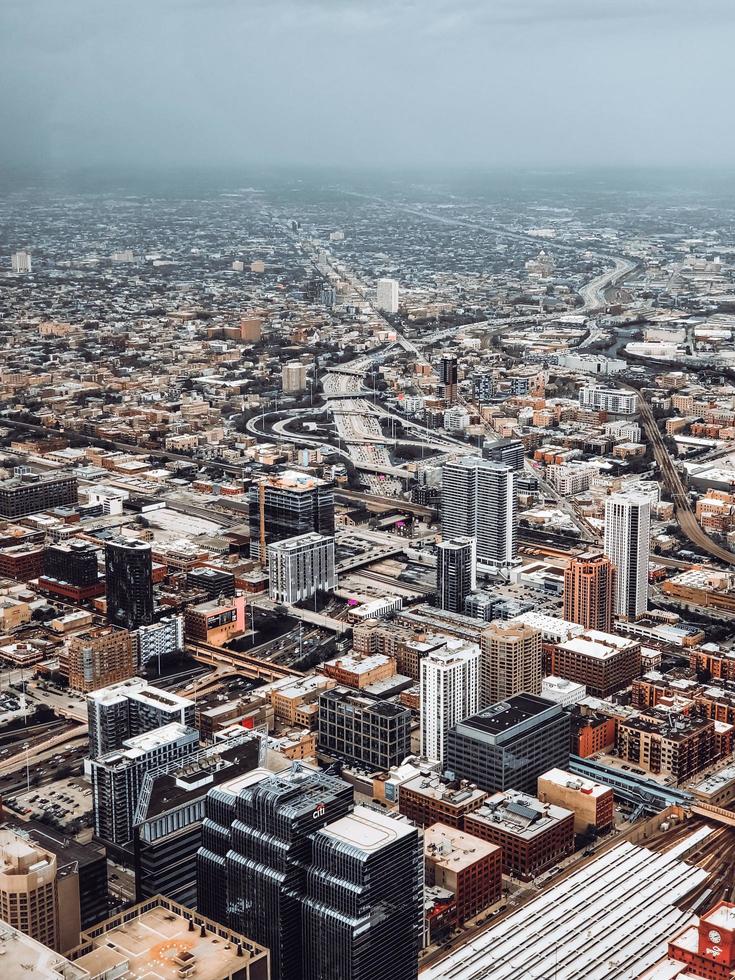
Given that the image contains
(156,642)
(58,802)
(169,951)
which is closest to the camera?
(169,951)

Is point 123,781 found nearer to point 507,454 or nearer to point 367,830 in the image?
point 367,830

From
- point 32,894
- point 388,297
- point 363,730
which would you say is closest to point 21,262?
point 388,297

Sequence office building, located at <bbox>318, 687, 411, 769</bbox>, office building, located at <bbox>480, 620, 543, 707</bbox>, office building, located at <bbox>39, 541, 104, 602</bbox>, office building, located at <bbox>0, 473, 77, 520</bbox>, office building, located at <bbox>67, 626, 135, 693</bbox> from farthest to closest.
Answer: office building, located at <bbox>0, 473, 77, 520</bbox>, office building, located at <bbox>39, 541, 104, 602</bbox>, office building, located at <bbox>67, 626, 135, 693</bbox>, office building, located at <bbox>480, 620, 543, 707</bbox>, office building, located at <bbox>318, 687, 411, 769</bbox>

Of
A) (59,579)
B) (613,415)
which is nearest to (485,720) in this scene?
(59,579)

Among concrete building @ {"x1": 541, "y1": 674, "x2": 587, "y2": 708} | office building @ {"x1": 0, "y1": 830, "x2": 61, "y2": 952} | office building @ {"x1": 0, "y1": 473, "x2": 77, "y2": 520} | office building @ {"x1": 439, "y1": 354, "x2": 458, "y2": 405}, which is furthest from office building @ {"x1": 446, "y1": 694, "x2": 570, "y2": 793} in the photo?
office building @ {"x1": 439, "y1": 354, "x2": 458, "y2": 405}

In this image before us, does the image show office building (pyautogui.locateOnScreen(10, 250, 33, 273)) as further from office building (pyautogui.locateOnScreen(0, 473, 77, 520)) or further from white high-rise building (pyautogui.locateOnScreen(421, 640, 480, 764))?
white high-rise building (pyautogui.locateOnScreen(421, 640, 480, 764))

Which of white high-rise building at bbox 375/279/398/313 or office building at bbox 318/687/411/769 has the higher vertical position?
white high-rise building at bbox 375/279/398/313

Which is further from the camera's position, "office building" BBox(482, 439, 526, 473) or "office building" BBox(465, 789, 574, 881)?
"office building" BBox(482, 439, 526, 473)
